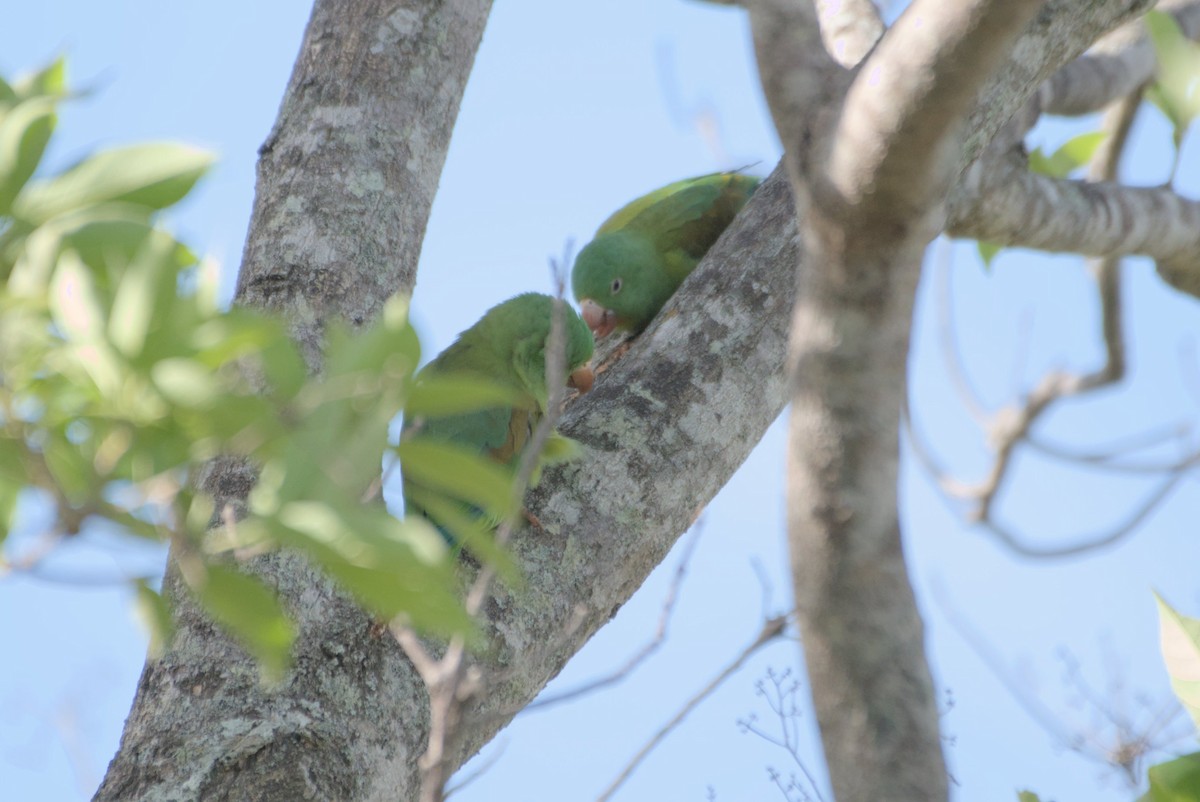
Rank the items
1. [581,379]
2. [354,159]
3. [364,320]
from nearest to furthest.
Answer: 1. [364,320]
2. [354,159]
3. [581,379]

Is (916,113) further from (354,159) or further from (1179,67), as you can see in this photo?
(354,159)

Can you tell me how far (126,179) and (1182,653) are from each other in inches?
56.0

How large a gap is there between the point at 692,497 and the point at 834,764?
1.16 metres

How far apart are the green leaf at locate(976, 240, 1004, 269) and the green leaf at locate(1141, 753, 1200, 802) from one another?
2.39 m

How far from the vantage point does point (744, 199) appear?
14.0 feet

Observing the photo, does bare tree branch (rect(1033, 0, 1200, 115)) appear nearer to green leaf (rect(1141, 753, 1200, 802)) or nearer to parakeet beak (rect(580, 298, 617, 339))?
parakeet beak (rect(580, 298, 617, 339))

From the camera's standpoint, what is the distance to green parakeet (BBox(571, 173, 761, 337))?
429 centimetres

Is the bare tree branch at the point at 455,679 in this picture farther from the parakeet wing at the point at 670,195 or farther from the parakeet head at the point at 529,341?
the parakeet wing at the point at 670,195

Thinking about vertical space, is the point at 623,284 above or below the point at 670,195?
below

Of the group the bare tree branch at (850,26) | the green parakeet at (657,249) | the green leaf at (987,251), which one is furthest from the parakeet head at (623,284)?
the bare tree branch at (850,26)

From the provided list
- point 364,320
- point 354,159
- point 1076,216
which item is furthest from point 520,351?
point 1076,216

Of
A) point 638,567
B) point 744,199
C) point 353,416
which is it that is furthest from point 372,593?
point 744,199

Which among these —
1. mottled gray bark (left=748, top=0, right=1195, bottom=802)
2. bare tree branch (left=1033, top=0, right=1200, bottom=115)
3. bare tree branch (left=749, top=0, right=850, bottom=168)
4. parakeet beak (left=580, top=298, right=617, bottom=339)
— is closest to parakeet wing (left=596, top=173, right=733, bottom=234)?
parakeet beak (left=580, top=298, right=617, bottom=339)

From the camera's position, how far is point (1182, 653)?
5.09ft
